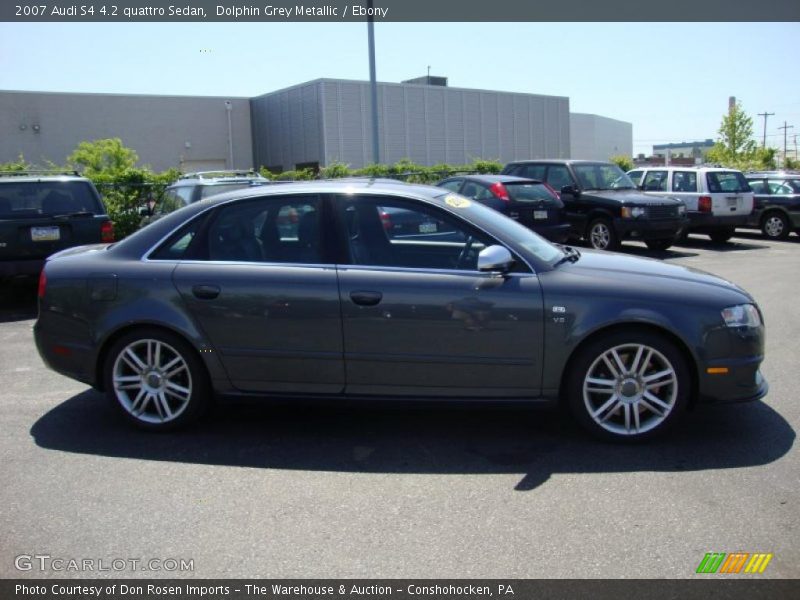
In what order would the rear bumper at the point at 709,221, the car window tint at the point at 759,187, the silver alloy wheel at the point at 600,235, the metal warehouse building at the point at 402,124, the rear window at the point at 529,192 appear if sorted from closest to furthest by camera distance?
the rear window at the point at 529,192 < the silver alloy wheel at the point at 600,235 < the rear bumper at the point at 709,221 < the car window tint at the point at 759,187 < the metal warehouse building at the point at 402,124

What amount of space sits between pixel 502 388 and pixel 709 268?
9675 millimetres

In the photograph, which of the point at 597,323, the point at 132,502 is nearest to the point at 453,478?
the point at 597,323

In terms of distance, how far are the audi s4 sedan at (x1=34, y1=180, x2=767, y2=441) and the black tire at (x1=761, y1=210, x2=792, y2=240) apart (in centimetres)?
1534

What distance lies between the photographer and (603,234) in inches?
597

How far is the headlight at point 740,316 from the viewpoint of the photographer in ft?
15.2

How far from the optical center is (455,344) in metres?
4.66

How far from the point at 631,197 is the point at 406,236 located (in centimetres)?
1114

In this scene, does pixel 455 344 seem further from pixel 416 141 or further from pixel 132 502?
pixel 416 141

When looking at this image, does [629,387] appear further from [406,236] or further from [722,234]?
[722,234]

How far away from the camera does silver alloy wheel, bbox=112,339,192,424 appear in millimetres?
4988

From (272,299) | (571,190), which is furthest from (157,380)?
(571,190)

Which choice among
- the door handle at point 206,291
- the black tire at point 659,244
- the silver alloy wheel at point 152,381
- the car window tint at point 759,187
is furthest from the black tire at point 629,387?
the car window tint at point 759,187

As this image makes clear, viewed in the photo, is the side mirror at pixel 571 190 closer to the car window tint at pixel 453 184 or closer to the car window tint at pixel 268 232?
the car window tint at pixel 453 184

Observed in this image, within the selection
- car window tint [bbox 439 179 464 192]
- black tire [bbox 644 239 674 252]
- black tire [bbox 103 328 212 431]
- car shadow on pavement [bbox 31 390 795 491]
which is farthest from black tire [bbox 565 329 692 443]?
black tire [bbox 644 239 674 252]
